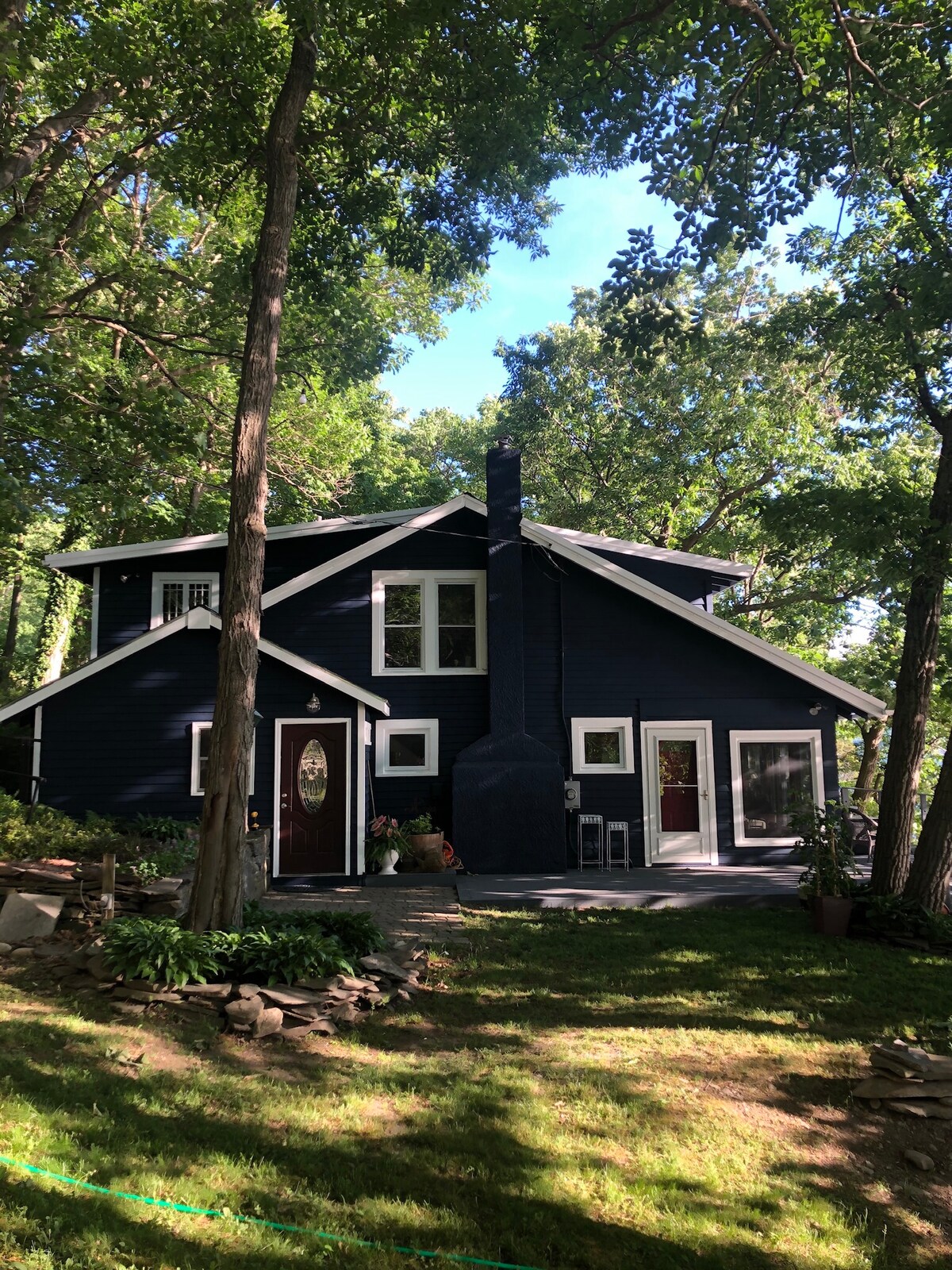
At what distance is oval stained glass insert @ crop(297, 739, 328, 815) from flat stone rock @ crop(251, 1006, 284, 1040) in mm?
6971

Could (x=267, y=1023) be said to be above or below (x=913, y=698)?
below

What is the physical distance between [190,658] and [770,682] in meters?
9.54

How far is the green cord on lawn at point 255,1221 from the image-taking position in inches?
133

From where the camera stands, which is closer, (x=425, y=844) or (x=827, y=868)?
(x=827, y=868)

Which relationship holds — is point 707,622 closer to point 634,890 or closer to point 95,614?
point 634,890

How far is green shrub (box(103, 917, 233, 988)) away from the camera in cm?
658

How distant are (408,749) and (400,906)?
3.87 meters

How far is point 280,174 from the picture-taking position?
8586mm

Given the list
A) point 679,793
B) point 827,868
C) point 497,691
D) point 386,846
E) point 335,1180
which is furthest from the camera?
point 679,793

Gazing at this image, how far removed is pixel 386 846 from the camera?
12922 millimetres

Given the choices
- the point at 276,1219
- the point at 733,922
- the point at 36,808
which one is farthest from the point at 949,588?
the point at 276,1219

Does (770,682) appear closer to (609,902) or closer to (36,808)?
(609,902)

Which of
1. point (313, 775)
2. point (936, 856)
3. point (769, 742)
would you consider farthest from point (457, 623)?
point (936, 856)

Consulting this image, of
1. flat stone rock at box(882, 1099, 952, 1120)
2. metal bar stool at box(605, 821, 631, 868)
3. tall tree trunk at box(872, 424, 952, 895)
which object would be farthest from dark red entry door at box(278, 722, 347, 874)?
flat stone rock at box(882, 1099, 952, 1120)
